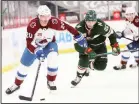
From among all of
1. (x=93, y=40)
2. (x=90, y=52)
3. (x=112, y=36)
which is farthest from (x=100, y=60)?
→ (x=90, y=52)

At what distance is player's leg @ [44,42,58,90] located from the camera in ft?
9.78

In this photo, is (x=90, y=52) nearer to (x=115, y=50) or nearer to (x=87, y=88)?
(x=115, y=50)

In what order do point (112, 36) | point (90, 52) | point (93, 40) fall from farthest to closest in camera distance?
point (93, 40)
point (112, 36)
point (90, 52)

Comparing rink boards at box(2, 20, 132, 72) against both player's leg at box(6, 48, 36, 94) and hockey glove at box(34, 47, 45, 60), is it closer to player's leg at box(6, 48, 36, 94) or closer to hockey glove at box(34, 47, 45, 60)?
player's leg at box(6, 48, 36, 94)

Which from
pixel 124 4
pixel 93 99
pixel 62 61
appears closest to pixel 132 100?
pixel 93 99

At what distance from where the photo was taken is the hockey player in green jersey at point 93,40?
330 cm

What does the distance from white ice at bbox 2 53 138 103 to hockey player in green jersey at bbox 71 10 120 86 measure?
23cm

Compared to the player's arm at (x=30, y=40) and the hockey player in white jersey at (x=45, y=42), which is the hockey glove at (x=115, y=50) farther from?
the player's arm at (x=30, y=40)

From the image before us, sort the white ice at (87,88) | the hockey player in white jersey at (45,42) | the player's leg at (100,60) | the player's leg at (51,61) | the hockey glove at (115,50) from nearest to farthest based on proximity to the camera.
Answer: the hockey player in white jersey at (45,42), the player's leg at (51,61), the white ice at (87,88), the hockey glove at (115,50), the player's leg at (100,60)

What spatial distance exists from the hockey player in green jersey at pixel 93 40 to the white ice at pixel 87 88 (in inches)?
9.2

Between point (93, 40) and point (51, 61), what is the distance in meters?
0.83

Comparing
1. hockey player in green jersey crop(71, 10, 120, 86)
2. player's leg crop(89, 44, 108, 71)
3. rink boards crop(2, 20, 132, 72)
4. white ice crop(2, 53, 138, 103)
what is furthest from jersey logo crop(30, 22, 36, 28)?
rink boards crop(2, 20, 132, 72)

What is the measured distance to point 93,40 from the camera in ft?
12.1

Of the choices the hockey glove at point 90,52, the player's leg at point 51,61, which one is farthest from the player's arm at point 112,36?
the player's leg at point 51,61
